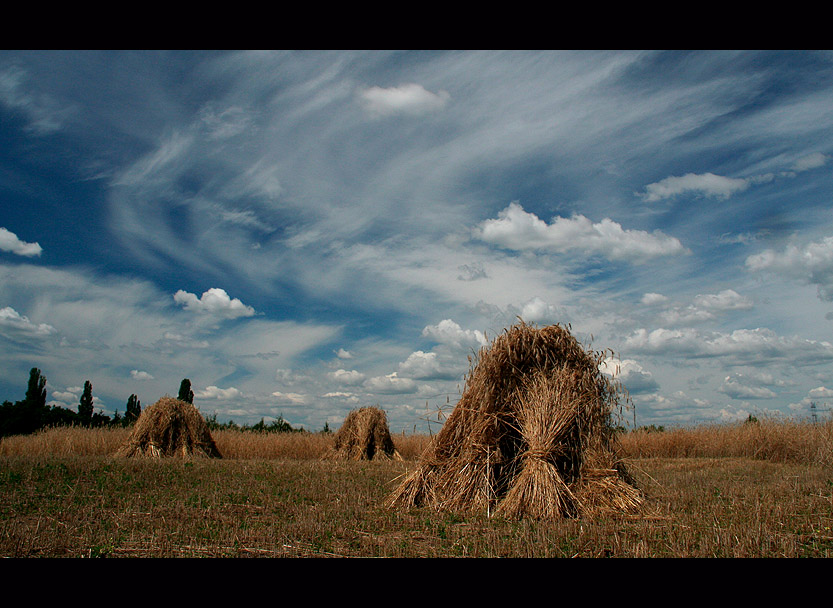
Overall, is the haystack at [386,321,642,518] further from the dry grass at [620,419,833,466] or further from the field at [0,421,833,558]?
the dry grass at [620,419,833,466]

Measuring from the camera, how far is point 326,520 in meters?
7.80

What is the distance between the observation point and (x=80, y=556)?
232 inches

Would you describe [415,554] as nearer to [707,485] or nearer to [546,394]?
[546,394]

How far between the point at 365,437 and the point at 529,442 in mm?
14887

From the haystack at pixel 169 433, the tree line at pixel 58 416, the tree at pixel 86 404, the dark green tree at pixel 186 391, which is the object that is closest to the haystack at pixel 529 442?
the haystack at pixel 169 433

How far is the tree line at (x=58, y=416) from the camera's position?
3130cm

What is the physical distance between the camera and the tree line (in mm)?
31297

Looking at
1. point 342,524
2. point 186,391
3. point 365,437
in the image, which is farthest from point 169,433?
point 186,391

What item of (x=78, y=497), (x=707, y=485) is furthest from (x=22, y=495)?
(x=707, y=485)

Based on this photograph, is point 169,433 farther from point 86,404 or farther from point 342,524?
point 86,404

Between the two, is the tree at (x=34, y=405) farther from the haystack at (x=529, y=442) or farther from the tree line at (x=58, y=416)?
the haystack at (x=529, y=442)

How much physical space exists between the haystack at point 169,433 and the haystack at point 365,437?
5203 millimetres

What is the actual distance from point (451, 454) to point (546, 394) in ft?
6.43
